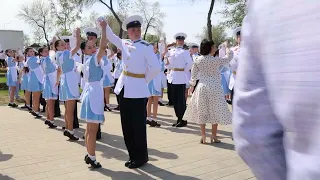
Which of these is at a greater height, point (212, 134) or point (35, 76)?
point (35, 76)

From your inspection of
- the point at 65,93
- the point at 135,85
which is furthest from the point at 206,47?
the point at 65,93

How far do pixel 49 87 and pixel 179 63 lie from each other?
2.83m

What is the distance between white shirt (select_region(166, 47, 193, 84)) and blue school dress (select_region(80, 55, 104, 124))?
2.92 meters

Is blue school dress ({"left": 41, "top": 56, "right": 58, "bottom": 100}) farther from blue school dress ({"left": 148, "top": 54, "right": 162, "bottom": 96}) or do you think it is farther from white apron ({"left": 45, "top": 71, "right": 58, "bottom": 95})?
blue school dress ({"left": 148, "top": 54, "right": 162, "bottom": 96})

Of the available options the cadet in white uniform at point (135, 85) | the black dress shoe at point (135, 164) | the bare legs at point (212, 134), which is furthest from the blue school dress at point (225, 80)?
the black dress shoe at point (135, 164)

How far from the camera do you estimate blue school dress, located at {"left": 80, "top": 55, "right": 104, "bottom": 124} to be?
4480 millimetres

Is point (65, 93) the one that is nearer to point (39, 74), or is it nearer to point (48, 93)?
point (48, 93)

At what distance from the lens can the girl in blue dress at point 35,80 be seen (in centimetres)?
869

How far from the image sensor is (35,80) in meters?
8.66

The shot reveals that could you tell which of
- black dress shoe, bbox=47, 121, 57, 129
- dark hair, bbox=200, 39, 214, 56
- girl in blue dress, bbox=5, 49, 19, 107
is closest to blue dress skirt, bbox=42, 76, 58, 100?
black dress shoe, bbox=47, 121, 57, 129

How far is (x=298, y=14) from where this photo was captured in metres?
0.78

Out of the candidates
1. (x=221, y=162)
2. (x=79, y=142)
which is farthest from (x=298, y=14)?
(x=79, y=142)

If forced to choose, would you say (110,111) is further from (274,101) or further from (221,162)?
(274,101)

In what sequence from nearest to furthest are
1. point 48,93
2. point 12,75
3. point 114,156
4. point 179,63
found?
1. point 114,156
2. point 48,93
3. point 179,63
4. point 12,75
